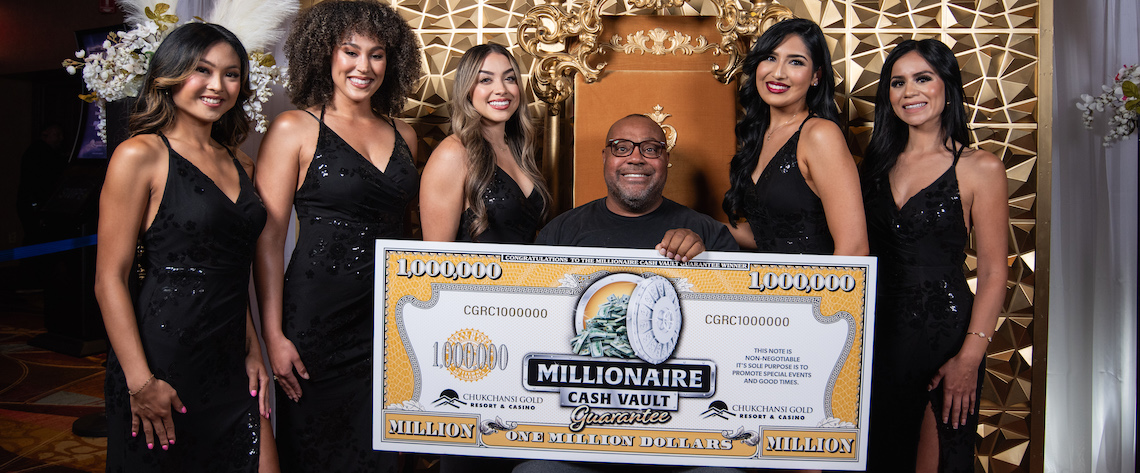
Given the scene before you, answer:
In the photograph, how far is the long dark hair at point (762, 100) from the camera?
2682 mm

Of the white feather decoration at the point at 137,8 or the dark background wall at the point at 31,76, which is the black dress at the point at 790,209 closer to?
the white feather decoration at the point at 137,8

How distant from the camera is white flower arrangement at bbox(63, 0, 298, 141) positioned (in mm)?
2363

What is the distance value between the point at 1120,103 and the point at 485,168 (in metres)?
2.87

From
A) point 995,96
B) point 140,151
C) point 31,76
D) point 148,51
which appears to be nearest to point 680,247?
point 140,151

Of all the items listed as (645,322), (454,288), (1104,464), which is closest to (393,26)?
(454,288)

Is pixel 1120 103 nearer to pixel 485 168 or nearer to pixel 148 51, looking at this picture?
pixel 485 168

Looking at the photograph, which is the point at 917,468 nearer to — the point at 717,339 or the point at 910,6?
the point at 717,339

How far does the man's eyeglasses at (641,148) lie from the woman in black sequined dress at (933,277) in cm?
85

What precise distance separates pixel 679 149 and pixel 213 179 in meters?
2.09

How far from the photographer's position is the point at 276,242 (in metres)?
2.51

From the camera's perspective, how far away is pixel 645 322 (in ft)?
6.49

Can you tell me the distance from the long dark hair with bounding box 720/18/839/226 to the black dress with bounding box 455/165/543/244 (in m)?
0.84

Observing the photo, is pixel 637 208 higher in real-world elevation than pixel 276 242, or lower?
higher

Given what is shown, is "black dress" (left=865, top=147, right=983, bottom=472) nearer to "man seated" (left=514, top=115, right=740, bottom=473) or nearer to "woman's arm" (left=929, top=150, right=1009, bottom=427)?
"woman's arm" (left=929, top=150, right=1009, bottom=427)
